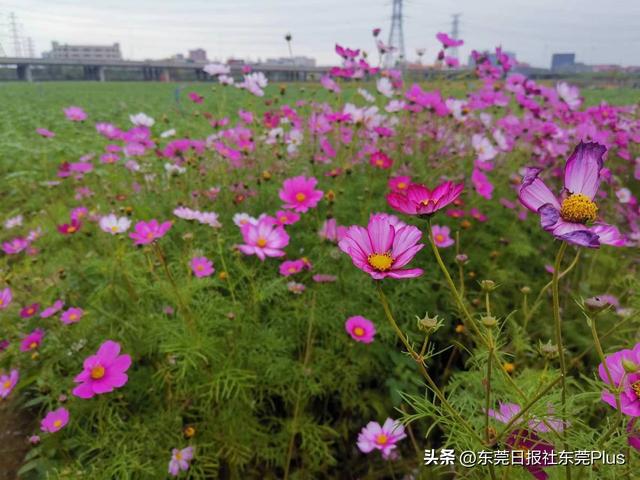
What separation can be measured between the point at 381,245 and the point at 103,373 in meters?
0.72

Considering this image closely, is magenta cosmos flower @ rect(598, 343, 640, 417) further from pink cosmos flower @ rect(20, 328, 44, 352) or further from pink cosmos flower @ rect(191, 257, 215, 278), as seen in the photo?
pink cosmos flower @ rect(20, 328, 44, 352)

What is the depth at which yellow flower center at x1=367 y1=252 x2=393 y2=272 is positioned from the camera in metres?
0.56

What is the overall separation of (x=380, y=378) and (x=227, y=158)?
1243 millimetres

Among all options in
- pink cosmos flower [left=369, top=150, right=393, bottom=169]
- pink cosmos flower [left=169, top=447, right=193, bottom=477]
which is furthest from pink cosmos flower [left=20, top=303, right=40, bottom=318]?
pink cosmos flower [left=369, top=150, right=393, bottom=169]

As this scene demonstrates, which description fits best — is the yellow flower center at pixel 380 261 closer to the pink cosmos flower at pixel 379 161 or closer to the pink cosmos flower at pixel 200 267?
the pink cosmos flower at pixel 200 267

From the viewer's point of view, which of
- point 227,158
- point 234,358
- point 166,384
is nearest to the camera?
point 234,358

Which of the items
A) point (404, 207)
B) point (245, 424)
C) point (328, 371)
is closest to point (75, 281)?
point (245, 424)

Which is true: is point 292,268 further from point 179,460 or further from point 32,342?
point 32,342

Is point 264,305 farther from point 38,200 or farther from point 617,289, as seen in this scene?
point 38,200

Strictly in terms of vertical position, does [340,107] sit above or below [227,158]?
above

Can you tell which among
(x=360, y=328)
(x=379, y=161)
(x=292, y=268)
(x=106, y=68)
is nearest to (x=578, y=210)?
(x=360, y=328)

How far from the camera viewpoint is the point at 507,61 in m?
2.29

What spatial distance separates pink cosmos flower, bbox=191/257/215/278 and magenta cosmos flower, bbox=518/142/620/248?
0.89 m

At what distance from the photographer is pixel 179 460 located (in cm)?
98
